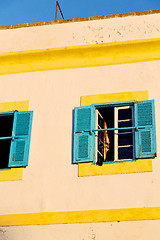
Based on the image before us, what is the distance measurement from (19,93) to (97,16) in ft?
7.18

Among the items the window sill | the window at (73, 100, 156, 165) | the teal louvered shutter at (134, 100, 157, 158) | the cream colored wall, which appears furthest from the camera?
the window sill

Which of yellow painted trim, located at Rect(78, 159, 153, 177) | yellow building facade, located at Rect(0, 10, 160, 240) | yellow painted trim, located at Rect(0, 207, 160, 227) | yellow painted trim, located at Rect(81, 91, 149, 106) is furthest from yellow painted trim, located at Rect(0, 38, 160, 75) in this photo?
yellow painted trim, located at Rect(0, 207, 160, 227)

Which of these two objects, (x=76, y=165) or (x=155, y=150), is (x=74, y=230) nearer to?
(x=76, y=165)

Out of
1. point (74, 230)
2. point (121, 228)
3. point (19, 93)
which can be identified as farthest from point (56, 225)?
point (19, 93)

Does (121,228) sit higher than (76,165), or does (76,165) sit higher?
(76,165)

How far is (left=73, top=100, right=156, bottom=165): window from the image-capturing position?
964 cm

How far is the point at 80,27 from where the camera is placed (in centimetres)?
1121

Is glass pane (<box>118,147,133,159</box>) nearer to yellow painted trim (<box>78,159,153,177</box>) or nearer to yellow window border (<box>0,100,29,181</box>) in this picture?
yellow painted trim (<box>78,159,153,177</box>)

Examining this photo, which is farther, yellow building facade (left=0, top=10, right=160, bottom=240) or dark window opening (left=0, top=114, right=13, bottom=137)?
dark window opening (left=0, top=114, right=13, bottom=137)

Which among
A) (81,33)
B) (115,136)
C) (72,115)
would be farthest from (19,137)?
(81,33)

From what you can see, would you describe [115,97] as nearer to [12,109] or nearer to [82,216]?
[12,109]

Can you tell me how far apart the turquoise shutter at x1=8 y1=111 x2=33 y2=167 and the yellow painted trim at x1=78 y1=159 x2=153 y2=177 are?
1057mm

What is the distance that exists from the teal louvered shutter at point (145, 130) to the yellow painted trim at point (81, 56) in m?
1.06

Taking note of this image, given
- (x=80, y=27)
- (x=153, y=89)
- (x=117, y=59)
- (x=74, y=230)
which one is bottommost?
(x=74, y=230)
